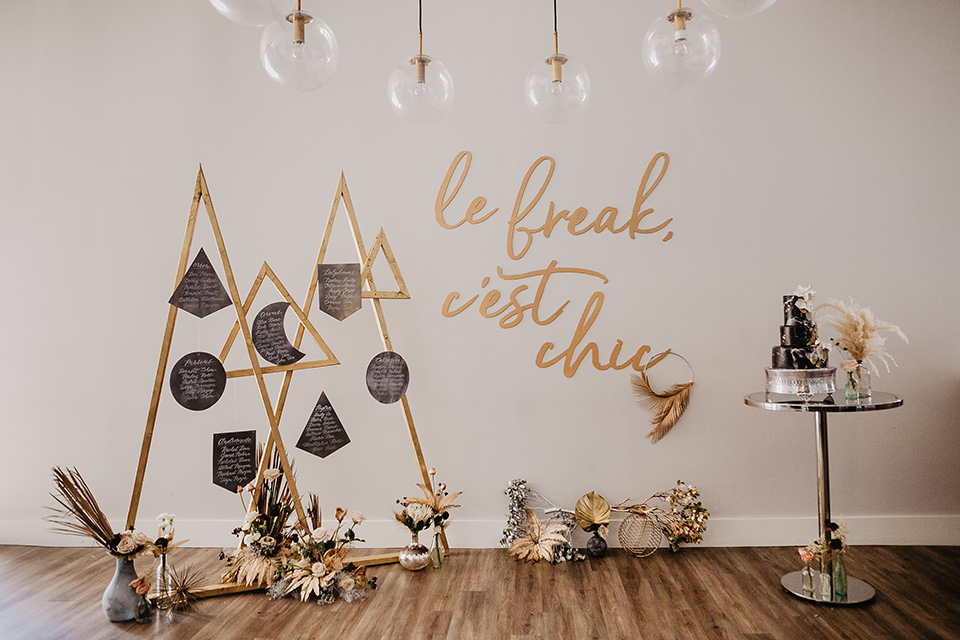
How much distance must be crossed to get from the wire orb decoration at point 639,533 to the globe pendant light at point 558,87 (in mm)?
2197

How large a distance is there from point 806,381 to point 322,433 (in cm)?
223

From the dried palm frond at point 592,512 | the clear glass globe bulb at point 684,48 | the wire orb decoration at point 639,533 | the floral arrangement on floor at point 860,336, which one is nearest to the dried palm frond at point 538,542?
the dried palm frond at point 592,512

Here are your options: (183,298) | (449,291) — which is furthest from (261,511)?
(449,291)

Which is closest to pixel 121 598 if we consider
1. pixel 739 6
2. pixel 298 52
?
pixel 298 52

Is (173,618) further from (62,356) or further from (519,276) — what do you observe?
(519,276)

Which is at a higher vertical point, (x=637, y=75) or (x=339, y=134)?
(x=637, y=75)

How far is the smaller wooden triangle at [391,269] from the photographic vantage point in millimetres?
3320

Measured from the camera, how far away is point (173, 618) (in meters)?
2.76

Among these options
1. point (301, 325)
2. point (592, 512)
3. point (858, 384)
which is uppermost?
point (301, 325)

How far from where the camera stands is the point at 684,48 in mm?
1765

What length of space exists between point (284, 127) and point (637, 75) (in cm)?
198

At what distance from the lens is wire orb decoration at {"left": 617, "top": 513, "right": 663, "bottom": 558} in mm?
3447

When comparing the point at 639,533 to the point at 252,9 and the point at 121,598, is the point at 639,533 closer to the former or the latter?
the point at 121,598

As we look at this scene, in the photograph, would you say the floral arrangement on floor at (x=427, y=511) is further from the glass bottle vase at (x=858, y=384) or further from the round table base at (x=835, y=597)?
the glass bottle vase at (x=858, y=384)
